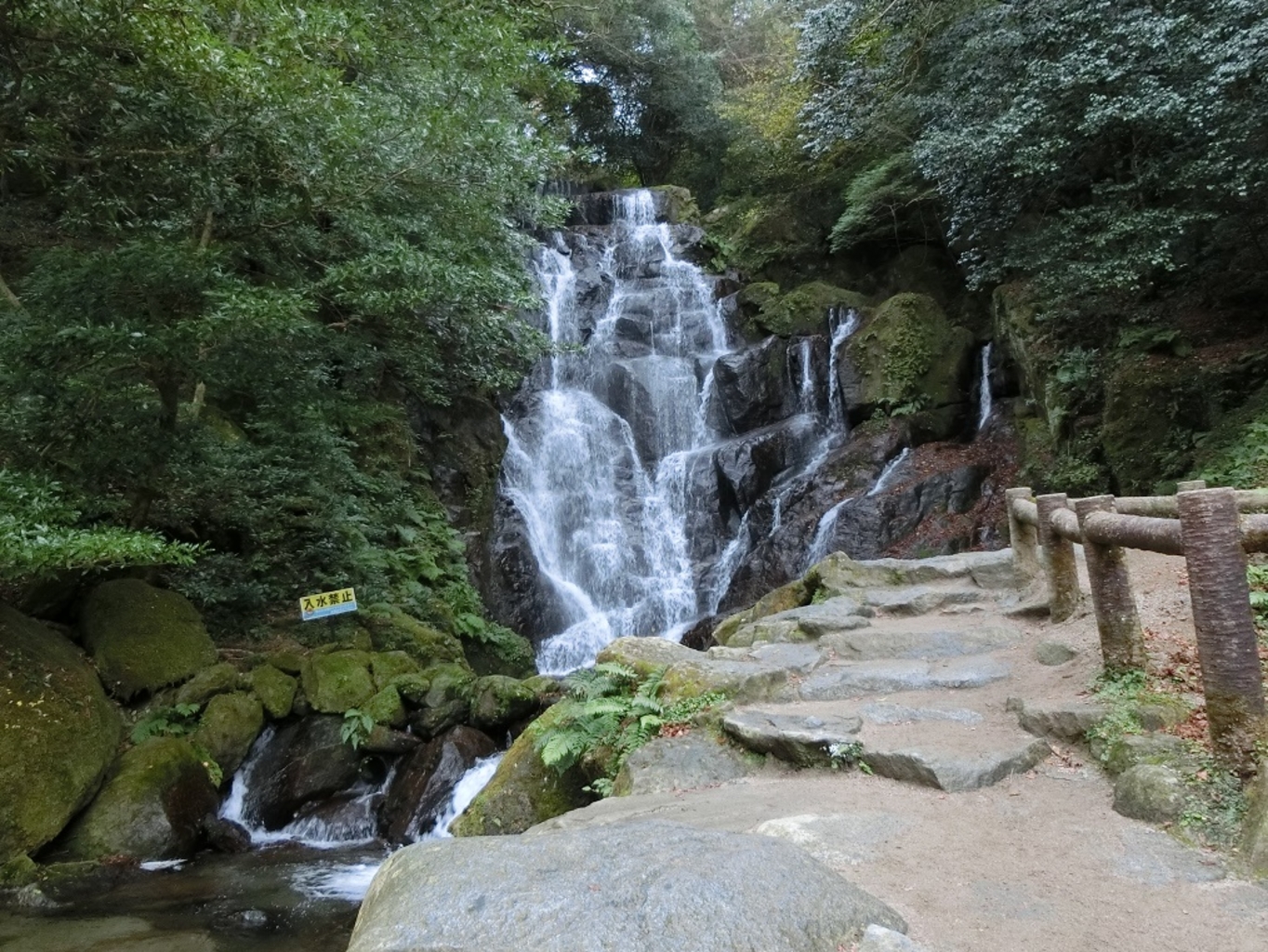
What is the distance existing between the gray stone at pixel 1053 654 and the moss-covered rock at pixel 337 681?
22.2 feet

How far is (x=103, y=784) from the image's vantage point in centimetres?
666

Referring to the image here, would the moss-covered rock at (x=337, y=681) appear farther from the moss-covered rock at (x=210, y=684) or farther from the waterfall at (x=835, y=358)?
the waterfall at (x=835, y=358)

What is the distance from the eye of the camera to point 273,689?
8391mm

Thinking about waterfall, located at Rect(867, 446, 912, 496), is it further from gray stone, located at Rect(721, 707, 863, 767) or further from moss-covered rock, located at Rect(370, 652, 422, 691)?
gray stone, located at Rect(721, 707, 863, 767)

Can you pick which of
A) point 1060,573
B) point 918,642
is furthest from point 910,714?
point 1060,573

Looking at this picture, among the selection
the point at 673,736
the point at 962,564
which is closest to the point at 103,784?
the point at 673,736

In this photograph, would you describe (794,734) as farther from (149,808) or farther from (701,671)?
(149,808)

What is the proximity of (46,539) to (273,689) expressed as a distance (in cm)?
398

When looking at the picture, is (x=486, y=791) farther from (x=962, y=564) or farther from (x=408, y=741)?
(x=962, y=564)

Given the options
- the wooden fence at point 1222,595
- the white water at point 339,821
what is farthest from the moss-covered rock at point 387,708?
the wooden fence at point 1222,595

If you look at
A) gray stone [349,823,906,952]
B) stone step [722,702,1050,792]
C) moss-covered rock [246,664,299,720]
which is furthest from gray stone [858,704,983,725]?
moss-covered rock [246,664,299,720]

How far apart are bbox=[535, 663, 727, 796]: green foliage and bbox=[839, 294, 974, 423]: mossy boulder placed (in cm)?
1187

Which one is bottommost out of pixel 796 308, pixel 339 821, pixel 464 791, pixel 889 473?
pixel 339 821

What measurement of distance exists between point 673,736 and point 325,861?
422 centimetres
